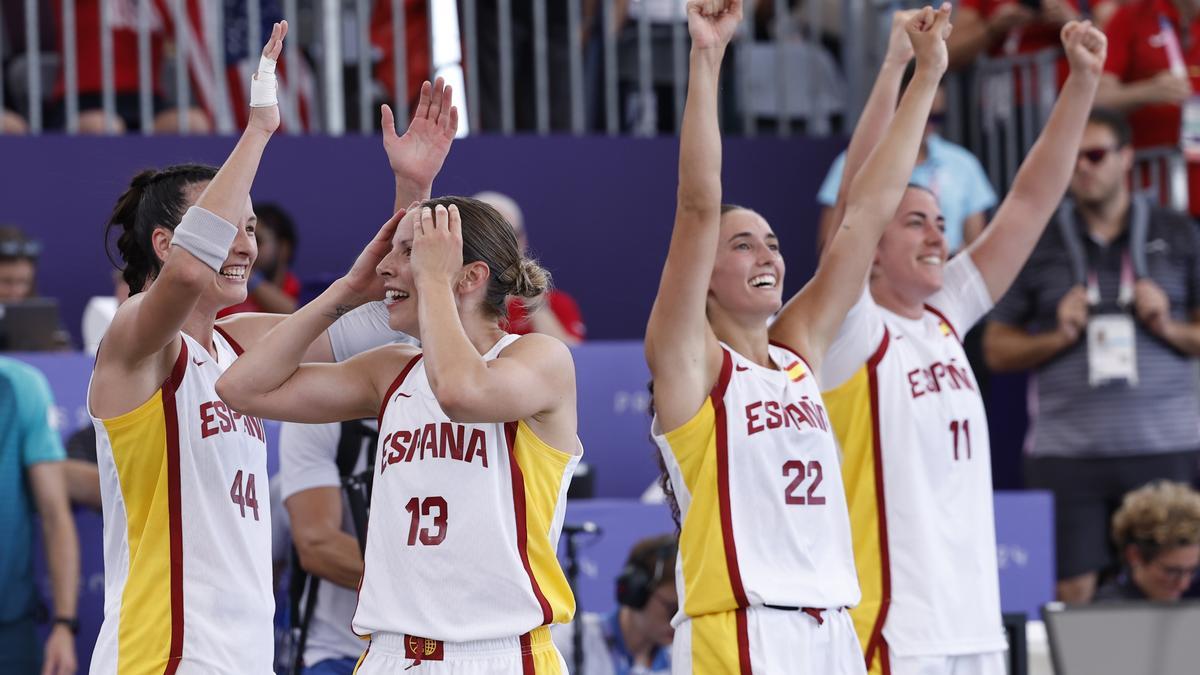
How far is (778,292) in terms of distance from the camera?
462 centimetres

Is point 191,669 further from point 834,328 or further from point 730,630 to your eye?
point 834,328

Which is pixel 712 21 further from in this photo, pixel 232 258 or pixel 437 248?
pixel 232 258

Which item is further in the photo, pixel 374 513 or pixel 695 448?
pixel 695 448

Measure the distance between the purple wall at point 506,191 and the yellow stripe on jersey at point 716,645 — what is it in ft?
14.5

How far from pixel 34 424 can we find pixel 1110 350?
4490 millimetres

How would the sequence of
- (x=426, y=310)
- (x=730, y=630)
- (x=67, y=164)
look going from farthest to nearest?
1. (x=67, y=164)
2. (x=730, y=630)
3. (x=426, y=310)

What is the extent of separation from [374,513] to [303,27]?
18.6ft

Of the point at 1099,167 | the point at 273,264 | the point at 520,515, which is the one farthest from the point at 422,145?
the point at 1099,167

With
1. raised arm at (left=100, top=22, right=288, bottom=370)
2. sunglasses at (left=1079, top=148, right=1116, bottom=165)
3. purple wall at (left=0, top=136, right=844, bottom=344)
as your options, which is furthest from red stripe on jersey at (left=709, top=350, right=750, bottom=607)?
purple wall at (left=0, top=136, right=844, bottom=344)

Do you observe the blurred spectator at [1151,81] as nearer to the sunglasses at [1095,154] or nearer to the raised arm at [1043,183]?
the sunglasses at [1095,154]

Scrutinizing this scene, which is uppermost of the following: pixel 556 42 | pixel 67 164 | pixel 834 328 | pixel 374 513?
pixel 556 42

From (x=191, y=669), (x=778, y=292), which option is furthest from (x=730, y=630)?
(x=191, y=669)

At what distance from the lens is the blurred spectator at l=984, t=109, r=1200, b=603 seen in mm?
7586

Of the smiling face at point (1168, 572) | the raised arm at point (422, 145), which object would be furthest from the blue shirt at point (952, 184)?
the raised arm at point (422, 145)
